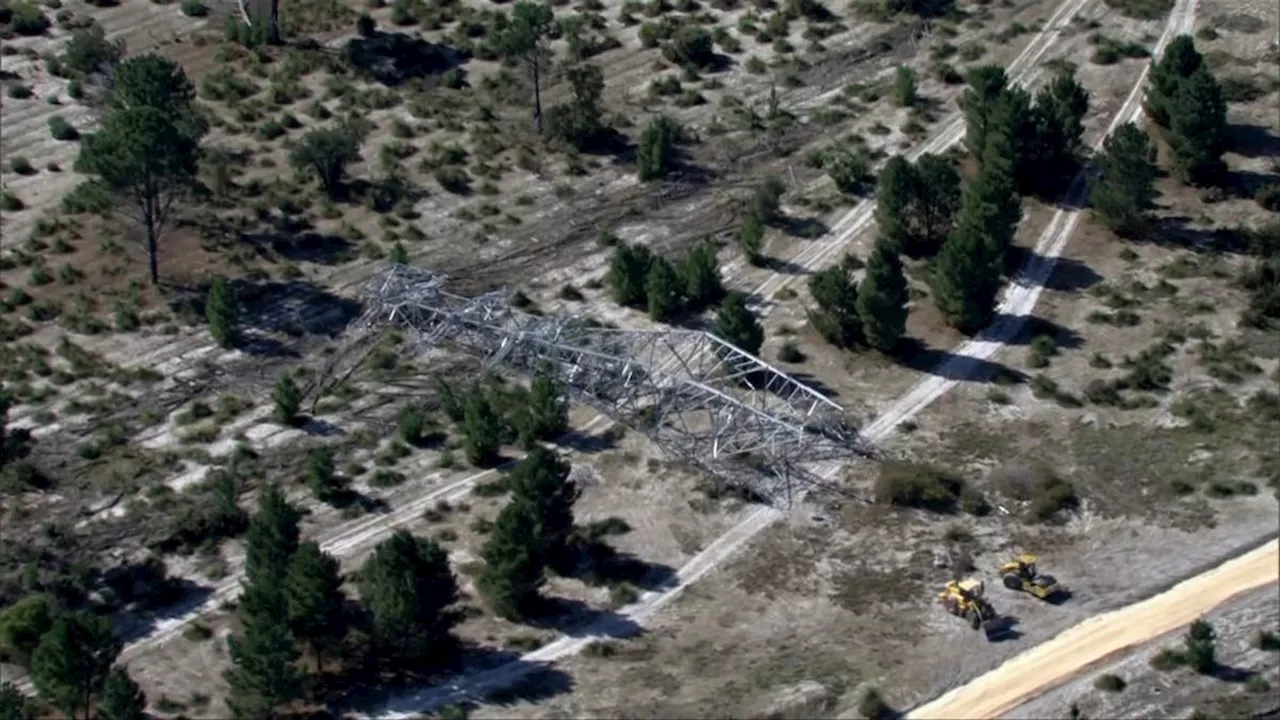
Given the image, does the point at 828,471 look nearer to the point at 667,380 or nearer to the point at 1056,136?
the point at 667,380

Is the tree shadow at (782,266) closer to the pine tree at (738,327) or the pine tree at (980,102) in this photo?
the pine tree at (738,327)

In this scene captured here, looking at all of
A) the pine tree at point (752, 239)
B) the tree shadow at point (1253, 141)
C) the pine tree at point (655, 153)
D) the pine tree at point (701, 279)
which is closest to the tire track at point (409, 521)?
the pine tree at point (701, 279)

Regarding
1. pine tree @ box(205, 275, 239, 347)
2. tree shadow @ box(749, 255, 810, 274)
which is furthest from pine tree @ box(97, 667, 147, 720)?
tree shadow @ box(749, 255, 810, 274)

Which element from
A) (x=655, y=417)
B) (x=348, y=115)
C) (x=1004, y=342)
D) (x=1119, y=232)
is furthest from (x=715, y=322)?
(x=348, y=115)

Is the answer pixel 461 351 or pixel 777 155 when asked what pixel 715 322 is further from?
pixel 777 155

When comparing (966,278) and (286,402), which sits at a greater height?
(966,278)

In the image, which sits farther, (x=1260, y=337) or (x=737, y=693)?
(x=1260, y=337)

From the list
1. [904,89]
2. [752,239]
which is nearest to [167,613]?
[752,239]

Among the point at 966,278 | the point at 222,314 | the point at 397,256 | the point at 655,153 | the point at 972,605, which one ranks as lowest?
the point at 972,605
